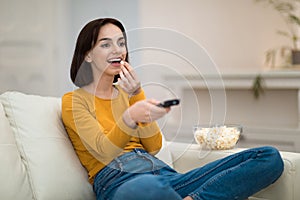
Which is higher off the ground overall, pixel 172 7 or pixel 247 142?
pixel 172 7

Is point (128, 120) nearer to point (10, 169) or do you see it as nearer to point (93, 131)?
point (93, 131)

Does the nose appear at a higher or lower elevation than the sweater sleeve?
higher

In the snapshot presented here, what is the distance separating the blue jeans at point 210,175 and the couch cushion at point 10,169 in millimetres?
224

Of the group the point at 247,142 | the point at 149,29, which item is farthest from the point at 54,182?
the point at 247,142

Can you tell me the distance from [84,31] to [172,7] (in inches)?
86.9

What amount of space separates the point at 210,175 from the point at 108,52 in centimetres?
51

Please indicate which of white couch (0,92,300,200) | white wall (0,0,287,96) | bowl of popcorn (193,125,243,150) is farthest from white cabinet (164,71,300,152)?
white couch (0,92,300,200)

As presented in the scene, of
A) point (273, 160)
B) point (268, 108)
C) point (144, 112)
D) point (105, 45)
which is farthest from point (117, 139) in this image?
point (268, 108)

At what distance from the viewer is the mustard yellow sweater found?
1.41 meters

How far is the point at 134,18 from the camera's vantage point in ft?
11.5

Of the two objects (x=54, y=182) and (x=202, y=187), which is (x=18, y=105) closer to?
(x=54, y=182)

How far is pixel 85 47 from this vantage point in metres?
1.53

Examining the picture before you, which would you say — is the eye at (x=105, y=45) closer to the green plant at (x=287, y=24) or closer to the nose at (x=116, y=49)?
the nose at (x=116, y=49)

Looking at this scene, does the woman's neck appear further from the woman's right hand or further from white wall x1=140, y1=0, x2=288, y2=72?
white wall x1=140, y1=0, x2=288, y2=72
